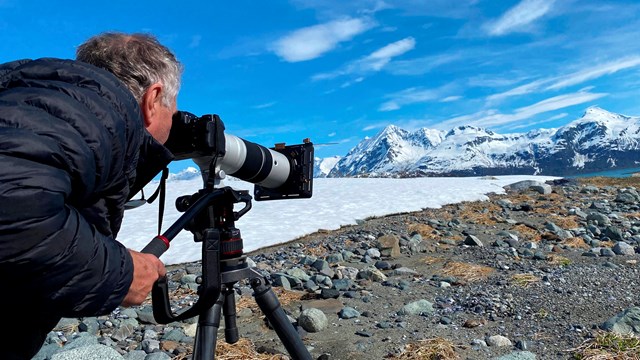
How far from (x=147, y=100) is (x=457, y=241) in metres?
8.13

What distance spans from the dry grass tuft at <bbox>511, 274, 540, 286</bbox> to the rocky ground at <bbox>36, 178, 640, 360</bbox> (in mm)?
13

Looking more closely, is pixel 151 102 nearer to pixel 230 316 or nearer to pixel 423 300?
pixel 230 316

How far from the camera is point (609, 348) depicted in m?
3.85

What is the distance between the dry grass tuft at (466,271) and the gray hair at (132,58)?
17.4 ft

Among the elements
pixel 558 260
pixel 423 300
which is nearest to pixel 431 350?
pixel 423 300

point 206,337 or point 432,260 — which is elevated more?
point 206,337

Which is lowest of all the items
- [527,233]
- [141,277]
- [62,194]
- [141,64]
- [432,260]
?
[432,260]

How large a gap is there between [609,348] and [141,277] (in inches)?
150

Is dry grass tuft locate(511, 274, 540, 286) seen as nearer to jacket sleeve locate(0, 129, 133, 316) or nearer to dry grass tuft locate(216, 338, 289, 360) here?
dry grass tuft locate(216, 338, 289, 360)

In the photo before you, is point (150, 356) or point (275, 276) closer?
point (150, 356)

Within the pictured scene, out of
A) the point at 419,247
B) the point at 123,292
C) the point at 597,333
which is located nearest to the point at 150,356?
the point at 123,292

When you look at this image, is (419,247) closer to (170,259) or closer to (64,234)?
(170,259)

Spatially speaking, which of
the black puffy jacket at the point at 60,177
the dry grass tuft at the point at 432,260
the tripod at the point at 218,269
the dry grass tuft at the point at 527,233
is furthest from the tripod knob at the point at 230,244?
the dry grass tuft at the point at 527,233

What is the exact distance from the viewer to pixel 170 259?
8.34m
